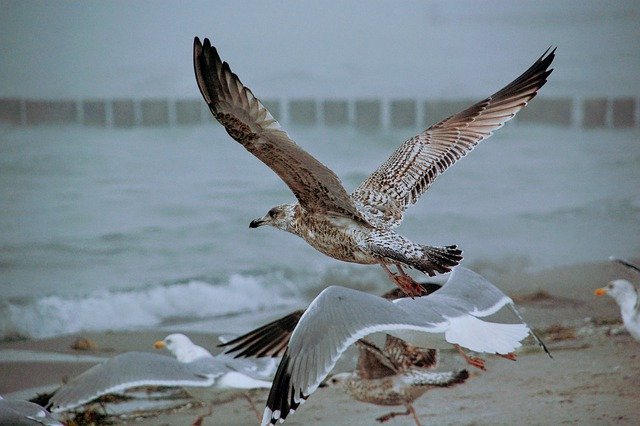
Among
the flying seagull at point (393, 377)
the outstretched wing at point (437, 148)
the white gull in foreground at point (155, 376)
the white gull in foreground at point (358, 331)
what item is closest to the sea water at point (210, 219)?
the white gull in foreground at point (155, 376)

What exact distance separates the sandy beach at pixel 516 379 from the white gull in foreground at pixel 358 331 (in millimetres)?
586

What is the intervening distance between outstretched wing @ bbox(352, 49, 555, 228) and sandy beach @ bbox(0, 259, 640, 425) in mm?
756

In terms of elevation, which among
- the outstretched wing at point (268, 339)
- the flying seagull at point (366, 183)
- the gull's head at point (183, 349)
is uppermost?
the flying seagull at point (366, 183)

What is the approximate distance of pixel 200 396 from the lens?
3.25m

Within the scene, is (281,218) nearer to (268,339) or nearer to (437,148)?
(268,339)

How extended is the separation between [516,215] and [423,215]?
1.81 ft

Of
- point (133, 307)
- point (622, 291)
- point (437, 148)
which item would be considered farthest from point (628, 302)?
point (133, 307)

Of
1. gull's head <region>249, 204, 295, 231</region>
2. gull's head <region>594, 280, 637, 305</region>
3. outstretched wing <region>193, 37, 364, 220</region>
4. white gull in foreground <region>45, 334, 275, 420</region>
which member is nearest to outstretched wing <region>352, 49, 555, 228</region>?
gull's head <region>249, 204, 295, 231</region>

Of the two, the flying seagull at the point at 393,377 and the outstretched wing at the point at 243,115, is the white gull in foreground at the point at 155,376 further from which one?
the outstretched wing at the point at 243,115

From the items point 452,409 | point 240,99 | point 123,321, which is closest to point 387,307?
point 240,99

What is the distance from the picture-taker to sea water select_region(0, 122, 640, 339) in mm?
5012

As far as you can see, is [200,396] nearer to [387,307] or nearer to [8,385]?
[387,307]

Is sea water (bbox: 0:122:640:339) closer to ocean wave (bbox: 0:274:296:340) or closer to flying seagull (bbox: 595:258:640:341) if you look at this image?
ocean wave (bbox: 0:274:296:340)

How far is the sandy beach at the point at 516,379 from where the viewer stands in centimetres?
337
